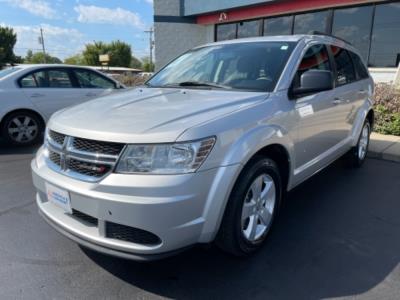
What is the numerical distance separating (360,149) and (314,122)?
217 centimetres

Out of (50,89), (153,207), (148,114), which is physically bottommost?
(153,207)

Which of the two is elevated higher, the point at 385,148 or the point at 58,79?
the point at 58,79

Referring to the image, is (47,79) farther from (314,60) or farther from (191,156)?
(191,156)

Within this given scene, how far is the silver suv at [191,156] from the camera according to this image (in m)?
2.03

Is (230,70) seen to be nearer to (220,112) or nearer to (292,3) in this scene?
(220,112)

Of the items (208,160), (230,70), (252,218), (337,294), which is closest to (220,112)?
(208,160)

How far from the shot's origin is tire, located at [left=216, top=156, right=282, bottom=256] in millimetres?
2336

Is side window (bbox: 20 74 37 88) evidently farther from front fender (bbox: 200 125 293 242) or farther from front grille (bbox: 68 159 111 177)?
front fender (bbox: 200 125 293 242)

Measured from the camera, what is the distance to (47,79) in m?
6.30

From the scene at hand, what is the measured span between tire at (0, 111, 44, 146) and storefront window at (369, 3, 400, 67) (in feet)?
34.3

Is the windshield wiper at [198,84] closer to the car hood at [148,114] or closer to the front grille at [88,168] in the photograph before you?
the car hood at [148,114]

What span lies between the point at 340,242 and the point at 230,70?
6.14 feet

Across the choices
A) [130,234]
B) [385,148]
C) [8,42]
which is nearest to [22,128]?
[130,234]

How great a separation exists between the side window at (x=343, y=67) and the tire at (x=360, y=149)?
0.92 metres
